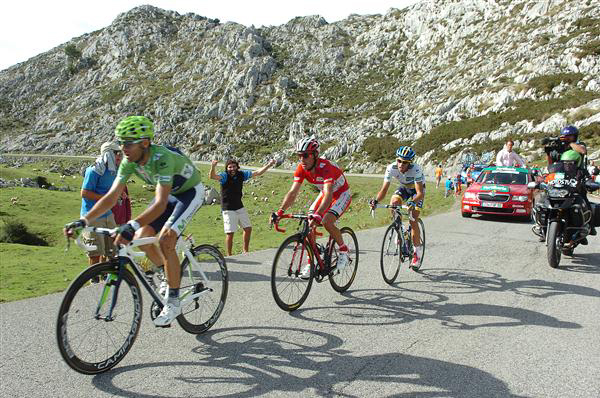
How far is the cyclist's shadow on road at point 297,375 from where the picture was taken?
152 inches

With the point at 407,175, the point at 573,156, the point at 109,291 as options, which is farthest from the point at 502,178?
the point at 109,291

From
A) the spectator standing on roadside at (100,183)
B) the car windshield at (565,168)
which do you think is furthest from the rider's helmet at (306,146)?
the car windshield at (565,168)

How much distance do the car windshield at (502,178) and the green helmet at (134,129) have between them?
48.3ft

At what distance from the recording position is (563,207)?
27.5ft

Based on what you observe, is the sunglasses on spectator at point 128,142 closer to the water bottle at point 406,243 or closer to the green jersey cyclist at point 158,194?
Result: the green jersey cyclist at point 158,194

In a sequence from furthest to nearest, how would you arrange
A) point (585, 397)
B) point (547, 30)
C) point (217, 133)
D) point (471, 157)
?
point (217, 133)
point (547, 30)
point (471, 157)
point (585, 397)

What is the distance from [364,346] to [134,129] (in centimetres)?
333

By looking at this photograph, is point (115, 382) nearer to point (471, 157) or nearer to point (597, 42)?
point (471, 157)

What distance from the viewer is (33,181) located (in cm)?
3272

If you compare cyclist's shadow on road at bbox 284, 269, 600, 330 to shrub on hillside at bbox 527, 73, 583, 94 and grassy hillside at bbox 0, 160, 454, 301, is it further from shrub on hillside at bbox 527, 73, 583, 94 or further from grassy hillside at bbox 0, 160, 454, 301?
shrub on hillside at bbox 527, 73, 583, 94

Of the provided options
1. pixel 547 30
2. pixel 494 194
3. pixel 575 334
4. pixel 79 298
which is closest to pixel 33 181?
pixel 494 194

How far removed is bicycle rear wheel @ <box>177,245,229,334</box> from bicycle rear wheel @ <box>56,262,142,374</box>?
628mm

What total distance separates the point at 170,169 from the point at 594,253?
9.59 m

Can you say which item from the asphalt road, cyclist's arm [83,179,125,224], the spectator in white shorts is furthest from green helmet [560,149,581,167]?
cyclist's arm [83,179,125,224]
